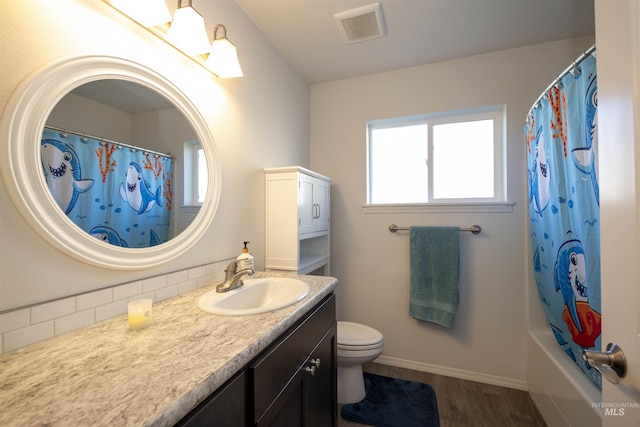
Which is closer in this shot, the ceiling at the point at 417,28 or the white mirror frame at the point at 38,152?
the white mirror frame at the point at 38,152

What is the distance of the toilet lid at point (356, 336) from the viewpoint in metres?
1.62

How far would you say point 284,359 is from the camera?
0.82 m

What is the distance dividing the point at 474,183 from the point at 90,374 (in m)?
2.35

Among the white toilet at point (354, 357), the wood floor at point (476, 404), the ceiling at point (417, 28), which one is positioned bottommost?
the wood floor at point (476, 404)

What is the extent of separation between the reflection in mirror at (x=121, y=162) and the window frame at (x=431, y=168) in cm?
151

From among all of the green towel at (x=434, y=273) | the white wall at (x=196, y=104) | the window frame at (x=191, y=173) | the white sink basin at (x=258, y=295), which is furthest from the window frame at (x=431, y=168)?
the window frame at (x=191, y=173)

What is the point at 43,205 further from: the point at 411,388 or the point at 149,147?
the point at 411,388

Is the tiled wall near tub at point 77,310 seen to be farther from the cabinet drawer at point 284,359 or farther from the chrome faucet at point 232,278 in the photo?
the cabinet drawer at point 284,359

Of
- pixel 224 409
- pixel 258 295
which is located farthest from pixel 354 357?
pixel 224 409

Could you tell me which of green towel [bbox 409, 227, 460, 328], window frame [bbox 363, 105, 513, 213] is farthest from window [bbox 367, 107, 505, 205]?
green towel [bbox 409, 227, 460, 328]

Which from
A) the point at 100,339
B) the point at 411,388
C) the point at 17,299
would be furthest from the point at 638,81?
the point at 411,388

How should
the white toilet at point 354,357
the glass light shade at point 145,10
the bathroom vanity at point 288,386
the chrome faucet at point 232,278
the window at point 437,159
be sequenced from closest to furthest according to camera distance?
the bathroom vanity at point 288,386
the glass light shade at point 145,10
the chrome faucet at point 232,278
the white toilet at point 354,357
the window at point 437,159

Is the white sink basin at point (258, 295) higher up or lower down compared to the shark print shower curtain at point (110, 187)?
lower down

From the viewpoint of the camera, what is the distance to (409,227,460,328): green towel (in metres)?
1.89
